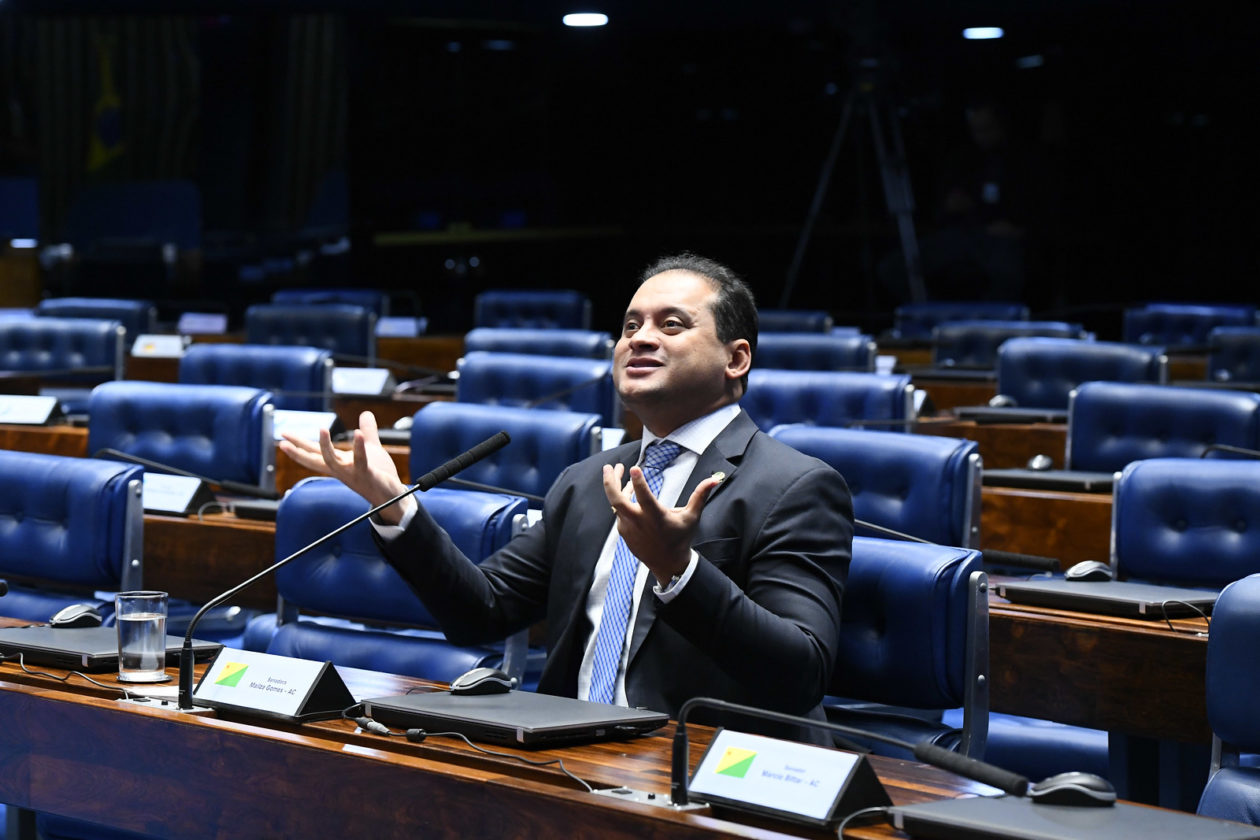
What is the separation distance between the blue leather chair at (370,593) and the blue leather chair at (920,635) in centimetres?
54

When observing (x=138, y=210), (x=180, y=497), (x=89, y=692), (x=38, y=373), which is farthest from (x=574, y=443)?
(x=138, y=210)

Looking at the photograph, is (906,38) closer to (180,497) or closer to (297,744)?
(180,497)

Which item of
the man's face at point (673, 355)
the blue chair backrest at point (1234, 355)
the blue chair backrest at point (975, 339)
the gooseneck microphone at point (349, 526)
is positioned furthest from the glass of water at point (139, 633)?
the blue chair backrest at point (1234, 355)

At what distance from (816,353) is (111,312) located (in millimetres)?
3341

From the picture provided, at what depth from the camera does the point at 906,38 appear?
32.0 ft

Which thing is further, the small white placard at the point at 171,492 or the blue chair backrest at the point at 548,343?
the blue chair backrest at the point at 548,343

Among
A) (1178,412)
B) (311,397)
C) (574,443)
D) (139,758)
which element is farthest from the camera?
(311,397)

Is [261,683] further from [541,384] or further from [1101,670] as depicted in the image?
[541,384]

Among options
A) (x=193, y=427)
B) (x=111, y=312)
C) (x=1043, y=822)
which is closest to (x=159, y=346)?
(x=111, y=312)

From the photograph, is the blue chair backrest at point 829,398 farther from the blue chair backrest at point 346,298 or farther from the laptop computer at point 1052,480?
the blue chair backrest at point 346,298

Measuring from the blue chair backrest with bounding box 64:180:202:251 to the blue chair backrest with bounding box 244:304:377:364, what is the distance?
10.2ft

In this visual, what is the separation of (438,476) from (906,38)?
849 cm

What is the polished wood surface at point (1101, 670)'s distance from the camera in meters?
2.35

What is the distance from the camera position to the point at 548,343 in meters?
5.64
